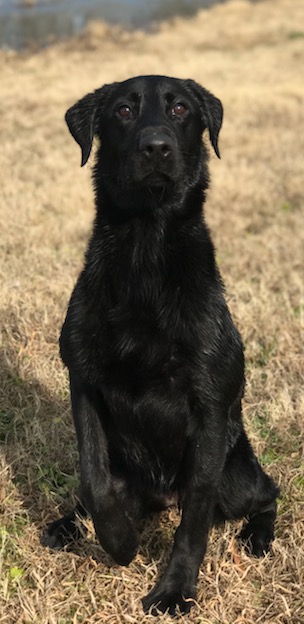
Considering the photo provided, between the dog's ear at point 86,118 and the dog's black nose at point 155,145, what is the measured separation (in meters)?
0.45

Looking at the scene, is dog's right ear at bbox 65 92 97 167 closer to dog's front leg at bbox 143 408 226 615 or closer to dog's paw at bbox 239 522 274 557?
dog's front leg at bbox 143 408 226 615

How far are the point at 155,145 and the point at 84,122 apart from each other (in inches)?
21.9

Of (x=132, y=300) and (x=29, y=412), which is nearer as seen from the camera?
(x=132, y=300)

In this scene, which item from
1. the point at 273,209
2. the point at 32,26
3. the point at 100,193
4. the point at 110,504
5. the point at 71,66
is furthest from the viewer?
the point at 32,26

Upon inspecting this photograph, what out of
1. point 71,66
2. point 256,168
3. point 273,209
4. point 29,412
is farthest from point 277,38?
point 29,412

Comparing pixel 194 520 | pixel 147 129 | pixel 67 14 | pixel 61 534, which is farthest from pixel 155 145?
pixel 67 14

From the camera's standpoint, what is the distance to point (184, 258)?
2668 millimetres

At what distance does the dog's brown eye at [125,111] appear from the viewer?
282 cm

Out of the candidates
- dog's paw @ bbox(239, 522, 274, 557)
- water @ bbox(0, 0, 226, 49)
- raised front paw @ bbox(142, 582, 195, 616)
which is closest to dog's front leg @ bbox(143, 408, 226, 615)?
raised front paw @ bbox(142, 582, 195, 616)

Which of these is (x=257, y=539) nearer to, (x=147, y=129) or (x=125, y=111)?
(x=147, y=129)

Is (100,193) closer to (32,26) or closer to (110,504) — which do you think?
(110,504)

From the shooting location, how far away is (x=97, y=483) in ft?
8.58

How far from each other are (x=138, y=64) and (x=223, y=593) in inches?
708

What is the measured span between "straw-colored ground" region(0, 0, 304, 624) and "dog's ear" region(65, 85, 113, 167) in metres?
1.44
